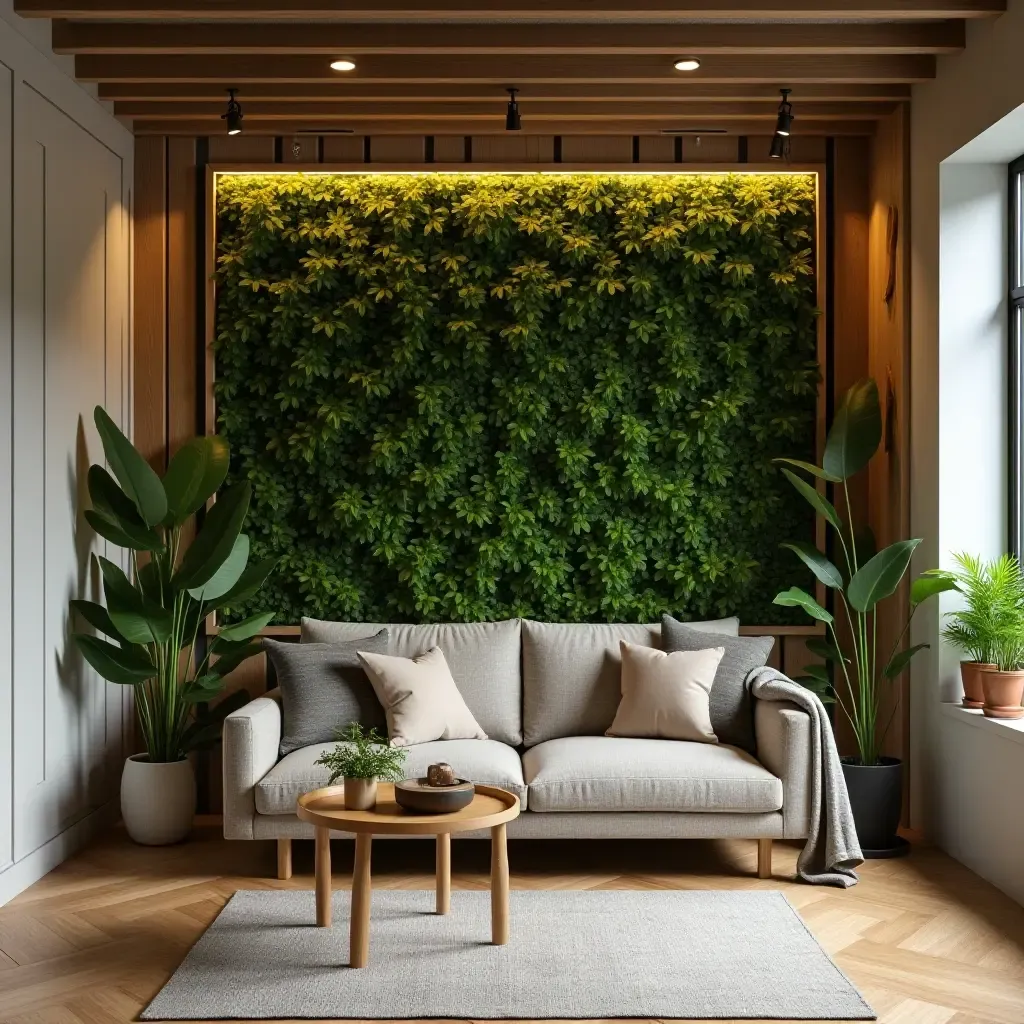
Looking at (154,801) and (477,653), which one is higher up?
(477,653)

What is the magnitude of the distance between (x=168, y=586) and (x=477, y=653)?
1.32 m

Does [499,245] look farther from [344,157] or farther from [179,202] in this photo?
→ [179,202]

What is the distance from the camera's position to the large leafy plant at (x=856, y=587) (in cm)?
471

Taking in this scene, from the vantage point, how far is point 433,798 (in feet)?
11.6

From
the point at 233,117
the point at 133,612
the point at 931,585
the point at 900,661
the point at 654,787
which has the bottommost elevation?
the point at 654,787

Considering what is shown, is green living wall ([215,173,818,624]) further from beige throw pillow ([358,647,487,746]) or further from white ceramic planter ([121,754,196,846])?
white ceramic planter ([121,754,196,846])

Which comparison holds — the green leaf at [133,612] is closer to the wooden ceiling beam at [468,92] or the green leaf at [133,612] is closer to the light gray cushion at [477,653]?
the light gray cushion at [477,653]

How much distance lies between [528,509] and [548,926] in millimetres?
2045

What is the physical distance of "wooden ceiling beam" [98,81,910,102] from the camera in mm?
4816

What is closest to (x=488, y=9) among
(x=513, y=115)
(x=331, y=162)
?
(x=513, y=115)

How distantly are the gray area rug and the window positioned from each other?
1.83 m

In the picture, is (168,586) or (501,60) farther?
(168,586)

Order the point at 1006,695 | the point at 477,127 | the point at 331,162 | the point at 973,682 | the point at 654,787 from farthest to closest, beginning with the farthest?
the point at 331,162 < the point at 477,127 < the point at 973,682 < the point at 1006,695 < the point at 654,787

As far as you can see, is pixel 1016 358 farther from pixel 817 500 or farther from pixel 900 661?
pixel 900 661
